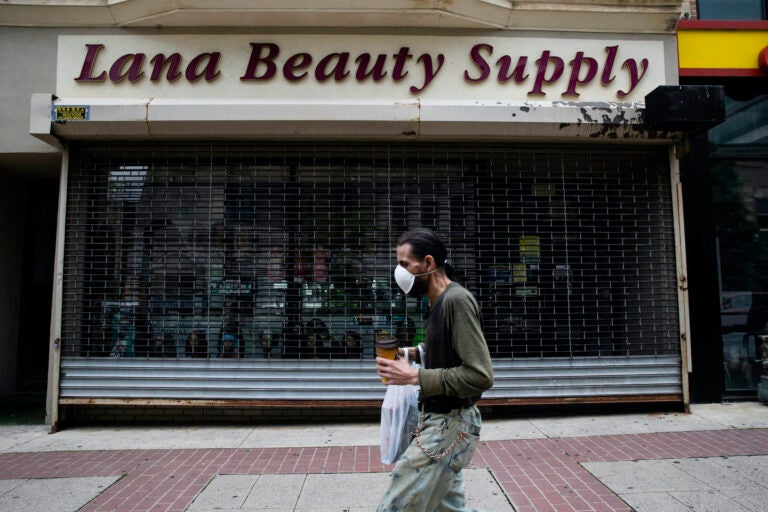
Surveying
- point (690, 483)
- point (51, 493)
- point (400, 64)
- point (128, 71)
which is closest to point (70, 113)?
point (128, 71)

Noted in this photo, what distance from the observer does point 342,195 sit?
19.6ft

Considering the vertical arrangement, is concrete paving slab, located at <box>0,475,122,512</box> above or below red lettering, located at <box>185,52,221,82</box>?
below

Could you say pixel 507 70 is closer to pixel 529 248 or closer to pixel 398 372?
pixel 529 248

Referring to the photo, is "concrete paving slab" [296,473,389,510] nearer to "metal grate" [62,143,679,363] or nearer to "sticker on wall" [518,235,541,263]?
"metal grate" [62,143,679,363]

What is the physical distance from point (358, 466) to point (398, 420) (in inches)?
94.3

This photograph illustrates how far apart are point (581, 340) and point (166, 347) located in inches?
204

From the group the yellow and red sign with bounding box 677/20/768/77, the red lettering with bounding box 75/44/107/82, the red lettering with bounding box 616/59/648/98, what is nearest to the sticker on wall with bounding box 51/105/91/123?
the red lettering with bounding box 75/44/107/82

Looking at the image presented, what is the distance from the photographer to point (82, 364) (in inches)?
224

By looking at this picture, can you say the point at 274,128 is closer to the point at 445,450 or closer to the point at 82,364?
the point at 82,364

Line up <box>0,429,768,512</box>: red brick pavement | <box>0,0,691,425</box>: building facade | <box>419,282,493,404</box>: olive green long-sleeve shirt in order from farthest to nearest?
<box>0,0,691,425</box>: building facade, <box>0,429,768,512</box>: red brick pavement, <box>419,282,493,404</box>: olive green long-sleeve shirt

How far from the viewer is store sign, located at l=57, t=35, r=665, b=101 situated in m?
5.91

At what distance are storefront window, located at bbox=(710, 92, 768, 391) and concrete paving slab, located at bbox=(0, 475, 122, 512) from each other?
299 inches

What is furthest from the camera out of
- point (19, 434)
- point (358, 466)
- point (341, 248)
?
point (341, 248)

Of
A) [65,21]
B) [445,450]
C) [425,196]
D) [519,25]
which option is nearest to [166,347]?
[425,196]
